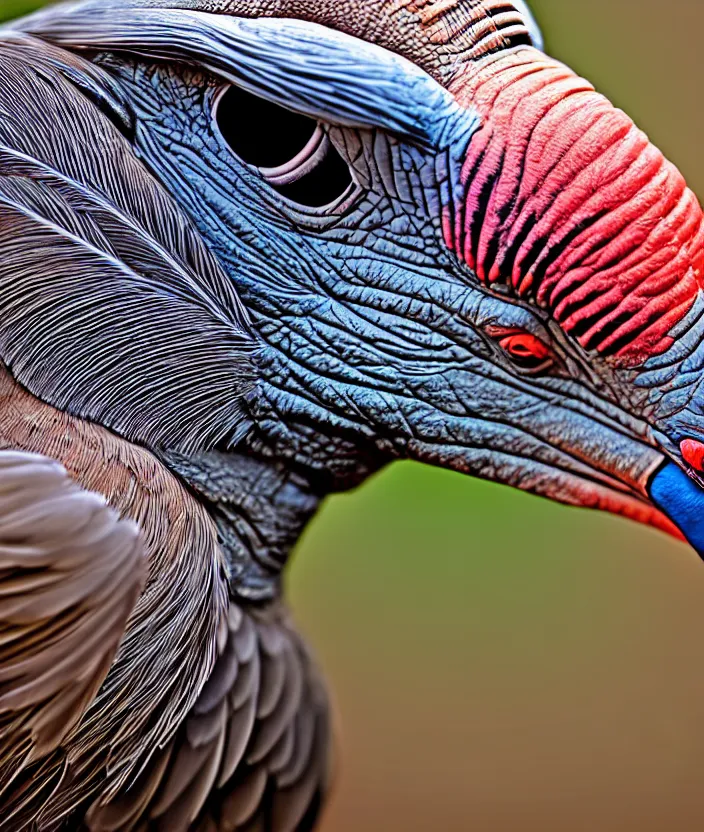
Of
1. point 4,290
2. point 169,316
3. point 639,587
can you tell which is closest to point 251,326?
point 169,316

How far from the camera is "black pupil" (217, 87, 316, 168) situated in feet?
2.11

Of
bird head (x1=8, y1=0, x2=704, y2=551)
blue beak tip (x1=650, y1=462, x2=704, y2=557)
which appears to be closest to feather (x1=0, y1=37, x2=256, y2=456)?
bird head (x1=8, y1=0, x2=704, y2=551)

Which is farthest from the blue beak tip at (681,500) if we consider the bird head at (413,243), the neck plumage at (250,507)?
the neck plumage at (250,507)

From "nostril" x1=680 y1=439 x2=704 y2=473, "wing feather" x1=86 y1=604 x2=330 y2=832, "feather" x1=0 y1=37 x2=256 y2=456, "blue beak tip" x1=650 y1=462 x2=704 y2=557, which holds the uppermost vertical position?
"nostril" x1=680 y1=439 x2=704 y2=473

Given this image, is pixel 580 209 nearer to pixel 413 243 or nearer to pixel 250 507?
pixel 413 243

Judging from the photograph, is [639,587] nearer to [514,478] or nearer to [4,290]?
[514,478]

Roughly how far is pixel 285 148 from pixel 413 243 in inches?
4.3

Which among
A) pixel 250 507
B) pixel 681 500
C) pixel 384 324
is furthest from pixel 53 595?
pixel 681 500

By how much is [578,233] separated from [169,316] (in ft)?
0.92

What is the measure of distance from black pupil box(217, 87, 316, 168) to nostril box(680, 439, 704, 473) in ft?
1.06

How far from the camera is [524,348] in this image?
64cm

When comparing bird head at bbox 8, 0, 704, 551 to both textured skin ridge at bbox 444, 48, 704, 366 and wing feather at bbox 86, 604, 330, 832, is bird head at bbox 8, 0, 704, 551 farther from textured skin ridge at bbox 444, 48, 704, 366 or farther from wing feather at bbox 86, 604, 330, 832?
wing feather at bbox 86, 604, 330, 832

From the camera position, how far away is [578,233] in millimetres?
604

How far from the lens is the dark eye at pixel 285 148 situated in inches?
25.3
